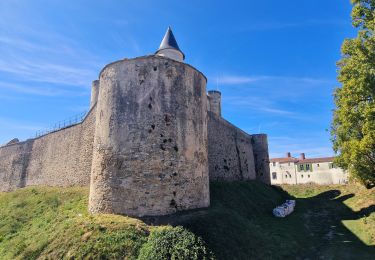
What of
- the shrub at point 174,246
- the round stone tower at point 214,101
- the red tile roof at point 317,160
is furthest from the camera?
the red tile roof at point 317,160

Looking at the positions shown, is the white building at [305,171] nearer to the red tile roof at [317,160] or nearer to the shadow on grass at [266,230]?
the red tile roof at [317,160]

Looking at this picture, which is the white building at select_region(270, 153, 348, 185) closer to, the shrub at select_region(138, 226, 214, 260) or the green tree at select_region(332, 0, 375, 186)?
the green tree at select_region(332, 0, 375, 186)

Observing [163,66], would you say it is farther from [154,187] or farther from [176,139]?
[154,187]

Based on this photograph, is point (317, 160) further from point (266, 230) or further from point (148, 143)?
point (148, 143)

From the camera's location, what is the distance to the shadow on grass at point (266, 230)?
1109 cm

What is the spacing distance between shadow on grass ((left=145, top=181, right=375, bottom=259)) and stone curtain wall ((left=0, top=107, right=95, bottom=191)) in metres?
10.2

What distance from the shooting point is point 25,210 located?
59.7 ft

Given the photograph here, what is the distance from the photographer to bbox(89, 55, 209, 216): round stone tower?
12.8 meters

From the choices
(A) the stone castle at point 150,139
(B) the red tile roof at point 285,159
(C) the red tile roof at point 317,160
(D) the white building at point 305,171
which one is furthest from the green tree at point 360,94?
(B) the red tile roof at point 285,159

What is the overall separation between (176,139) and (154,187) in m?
2.53

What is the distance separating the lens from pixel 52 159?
25.0 m

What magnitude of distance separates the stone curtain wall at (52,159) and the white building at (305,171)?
4041 cm

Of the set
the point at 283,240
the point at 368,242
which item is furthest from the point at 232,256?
the point at 368,242

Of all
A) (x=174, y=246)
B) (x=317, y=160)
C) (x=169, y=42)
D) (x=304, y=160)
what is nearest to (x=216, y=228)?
(x=174, y=246)
